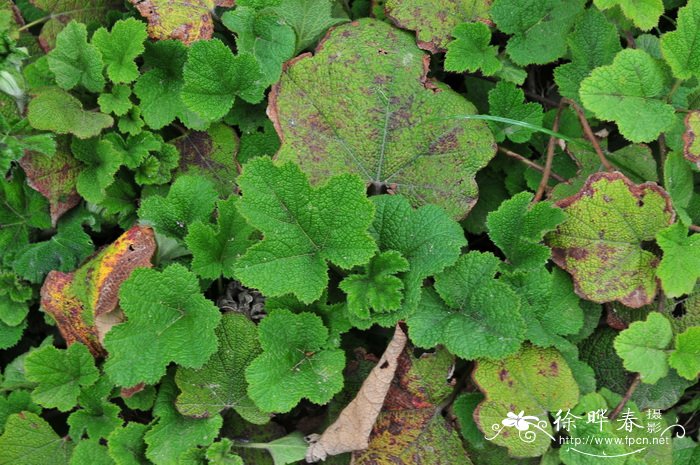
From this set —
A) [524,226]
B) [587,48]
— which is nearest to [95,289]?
[524,226]

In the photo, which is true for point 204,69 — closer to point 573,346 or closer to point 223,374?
point 223,374

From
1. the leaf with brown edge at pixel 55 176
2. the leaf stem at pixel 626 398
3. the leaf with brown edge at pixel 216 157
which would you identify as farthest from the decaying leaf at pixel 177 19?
the leaf stem at pixel 626 398

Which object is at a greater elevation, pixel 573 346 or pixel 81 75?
pixel 81 75

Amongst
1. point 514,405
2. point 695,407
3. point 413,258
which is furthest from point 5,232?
point 695,407

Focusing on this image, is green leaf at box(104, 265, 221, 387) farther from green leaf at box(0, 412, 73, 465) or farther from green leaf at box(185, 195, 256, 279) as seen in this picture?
green leaf at box(0, 412, 73, 465)

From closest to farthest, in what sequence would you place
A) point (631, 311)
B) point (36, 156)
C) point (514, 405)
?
1. point (514, 405)
2. point (631, 311)
3. point (36, 156)

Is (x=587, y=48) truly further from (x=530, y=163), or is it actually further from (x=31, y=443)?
(x=31, y=443)
